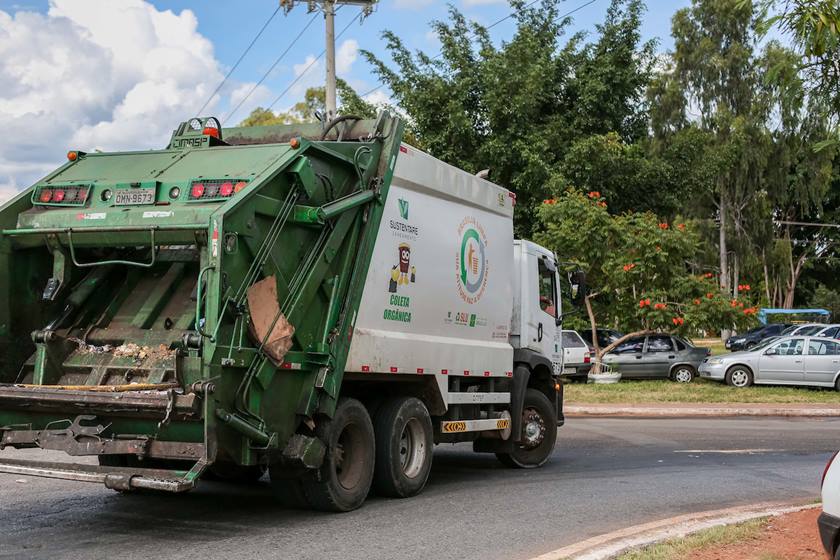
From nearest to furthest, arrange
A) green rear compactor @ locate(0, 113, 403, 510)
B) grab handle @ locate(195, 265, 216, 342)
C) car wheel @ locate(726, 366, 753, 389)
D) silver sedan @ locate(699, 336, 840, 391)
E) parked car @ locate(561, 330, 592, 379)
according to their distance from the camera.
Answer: grab handle @ locate(195, 265, 216, 342), green rear compactor @ locate(0, 113, 403, 510), silver sedan @ locate(699, 336, 840, 391), car wheel @ locate(726, 366, 753, 389), parked car @ locate(561, 330, 592, 379)

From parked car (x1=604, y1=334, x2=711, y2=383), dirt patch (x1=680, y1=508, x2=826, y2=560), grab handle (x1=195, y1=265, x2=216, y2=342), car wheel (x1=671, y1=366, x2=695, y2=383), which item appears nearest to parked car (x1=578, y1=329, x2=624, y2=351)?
parked car (x1=604, y1=334, x2=711, y2=383)

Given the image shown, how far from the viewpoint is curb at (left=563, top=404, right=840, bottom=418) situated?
19984mm

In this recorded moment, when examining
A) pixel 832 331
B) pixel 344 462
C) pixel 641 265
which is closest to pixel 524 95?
pixel 641 265

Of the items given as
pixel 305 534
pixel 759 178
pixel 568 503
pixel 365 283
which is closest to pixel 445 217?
pixel 365 283

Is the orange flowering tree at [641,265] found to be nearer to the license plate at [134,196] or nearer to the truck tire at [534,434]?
the truck tire at [534,434]

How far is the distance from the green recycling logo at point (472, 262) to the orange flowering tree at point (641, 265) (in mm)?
15043

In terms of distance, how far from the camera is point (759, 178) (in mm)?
47875

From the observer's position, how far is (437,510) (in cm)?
864

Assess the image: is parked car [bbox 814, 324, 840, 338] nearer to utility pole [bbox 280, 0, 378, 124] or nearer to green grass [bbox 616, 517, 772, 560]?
utility pole [bbox 280, 0, 378, 124]

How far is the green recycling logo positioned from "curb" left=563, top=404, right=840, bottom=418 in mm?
9800

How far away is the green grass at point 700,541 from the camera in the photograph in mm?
6457

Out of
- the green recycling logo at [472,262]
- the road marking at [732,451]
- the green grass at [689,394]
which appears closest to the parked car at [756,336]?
the green grass at [689,394]

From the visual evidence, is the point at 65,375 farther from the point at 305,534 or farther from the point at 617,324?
the point at 617,324

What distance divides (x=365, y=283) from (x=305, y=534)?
2.23 m
